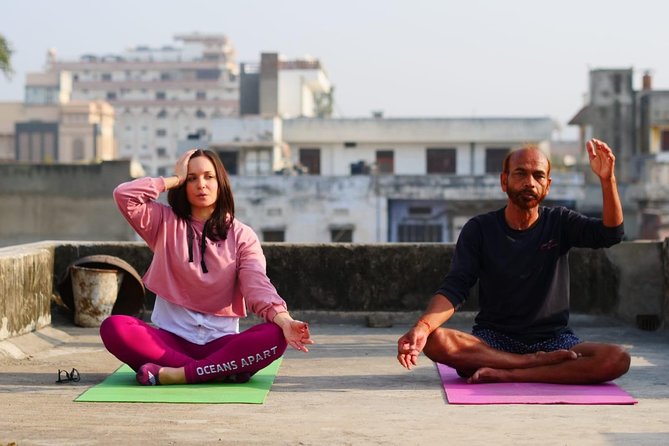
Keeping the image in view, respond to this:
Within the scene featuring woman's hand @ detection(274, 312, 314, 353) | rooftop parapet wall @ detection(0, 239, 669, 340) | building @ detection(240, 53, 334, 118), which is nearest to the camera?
woman's hand @ detection(274, 312, 314, 353)

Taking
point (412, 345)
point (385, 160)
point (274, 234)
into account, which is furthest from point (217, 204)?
point (385, 160)

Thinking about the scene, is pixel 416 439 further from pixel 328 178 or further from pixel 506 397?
pixel 328 178

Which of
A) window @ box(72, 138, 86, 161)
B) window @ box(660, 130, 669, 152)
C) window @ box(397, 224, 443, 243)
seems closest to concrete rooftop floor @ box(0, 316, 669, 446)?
window @ box(397, 224, 443, 243)

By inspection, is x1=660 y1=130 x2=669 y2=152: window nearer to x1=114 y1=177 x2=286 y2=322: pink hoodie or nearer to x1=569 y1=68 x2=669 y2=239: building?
x1=569 y1=68 x2=669 y2=239: building

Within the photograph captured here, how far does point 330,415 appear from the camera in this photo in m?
5.73

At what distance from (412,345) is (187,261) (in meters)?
1.45

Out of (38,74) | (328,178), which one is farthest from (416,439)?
(38,74)

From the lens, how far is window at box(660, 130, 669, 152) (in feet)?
169

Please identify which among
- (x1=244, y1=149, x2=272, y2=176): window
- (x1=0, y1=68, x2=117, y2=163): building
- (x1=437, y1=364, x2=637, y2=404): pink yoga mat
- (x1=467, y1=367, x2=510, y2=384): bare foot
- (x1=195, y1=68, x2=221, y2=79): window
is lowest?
(x1=437, y1=364, x2=637, y2=404): pink yoga mat

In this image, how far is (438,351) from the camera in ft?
21.9

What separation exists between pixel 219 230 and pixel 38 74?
416ft

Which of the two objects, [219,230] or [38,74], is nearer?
[219,230]

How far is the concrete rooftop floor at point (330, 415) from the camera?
16.7 ft

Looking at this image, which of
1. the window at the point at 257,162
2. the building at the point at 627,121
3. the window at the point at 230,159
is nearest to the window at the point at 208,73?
the window at the point at 230,159
